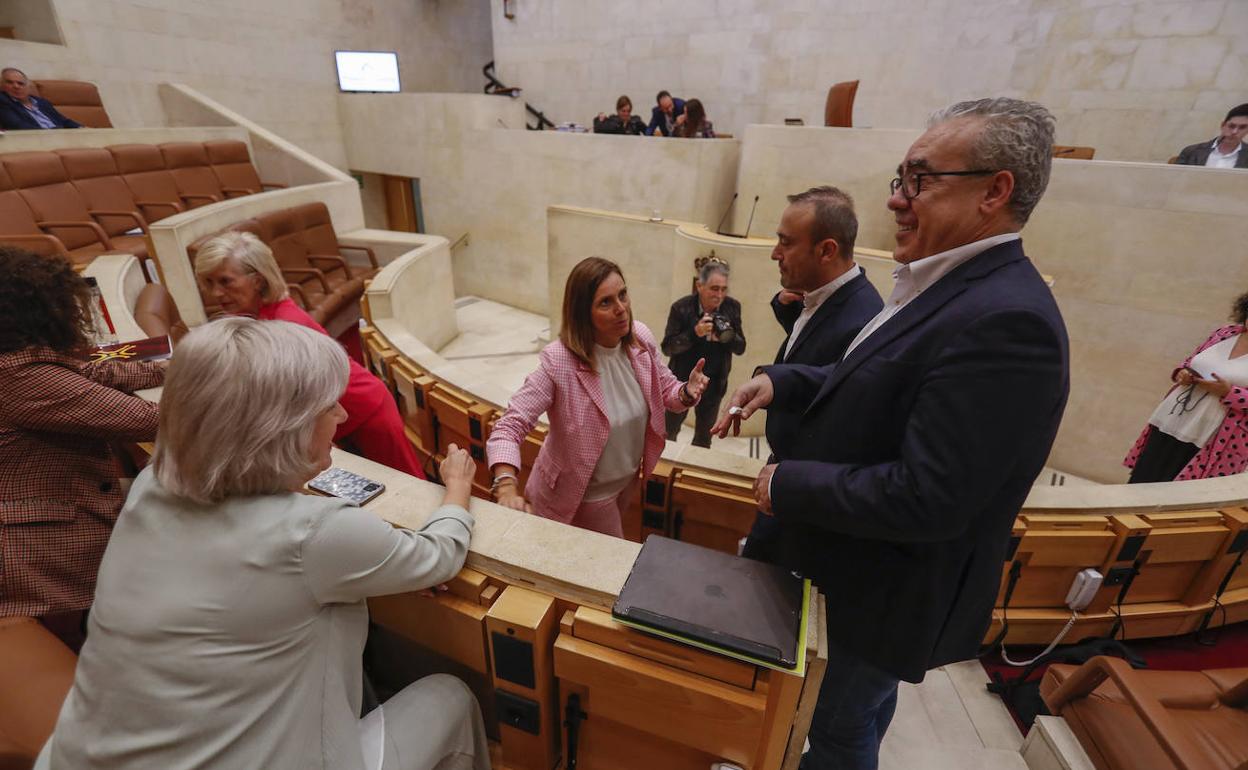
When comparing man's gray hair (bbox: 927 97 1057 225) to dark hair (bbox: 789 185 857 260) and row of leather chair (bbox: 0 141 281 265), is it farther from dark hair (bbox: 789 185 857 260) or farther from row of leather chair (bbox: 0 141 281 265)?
row of leather chair (bbox: 0 141 281 265)

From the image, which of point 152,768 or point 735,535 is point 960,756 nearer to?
point 735,535

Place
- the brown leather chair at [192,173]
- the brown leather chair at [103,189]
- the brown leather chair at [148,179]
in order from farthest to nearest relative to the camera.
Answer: the brown leather chair at [192,173], the brown leather chair at [148,179], the brown leather chair at [103,189]

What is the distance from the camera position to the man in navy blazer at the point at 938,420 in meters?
0.85

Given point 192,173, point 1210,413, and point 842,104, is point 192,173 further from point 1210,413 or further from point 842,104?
point 1210,413

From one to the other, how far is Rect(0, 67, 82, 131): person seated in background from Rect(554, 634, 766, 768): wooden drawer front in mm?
7379

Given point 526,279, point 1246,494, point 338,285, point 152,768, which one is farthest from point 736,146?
point 152,768

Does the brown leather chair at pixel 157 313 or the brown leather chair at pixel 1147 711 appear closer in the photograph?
the brown leather chair at pixel 1147 711

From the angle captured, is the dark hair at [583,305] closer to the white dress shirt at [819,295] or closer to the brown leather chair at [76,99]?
the white dress shirt at [819,295]

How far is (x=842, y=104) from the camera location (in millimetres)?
5402

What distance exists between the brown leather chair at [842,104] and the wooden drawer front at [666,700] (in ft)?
18.9

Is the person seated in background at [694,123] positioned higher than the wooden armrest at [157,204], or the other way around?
the person seated in background at [694,123]

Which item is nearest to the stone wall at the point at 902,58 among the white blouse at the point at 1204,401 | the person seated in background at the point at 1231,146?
the person seated in background at the point at 1231,146

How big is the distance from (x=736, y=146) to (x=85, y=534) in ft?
22.5

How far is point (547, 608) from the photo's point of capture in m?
1.06
